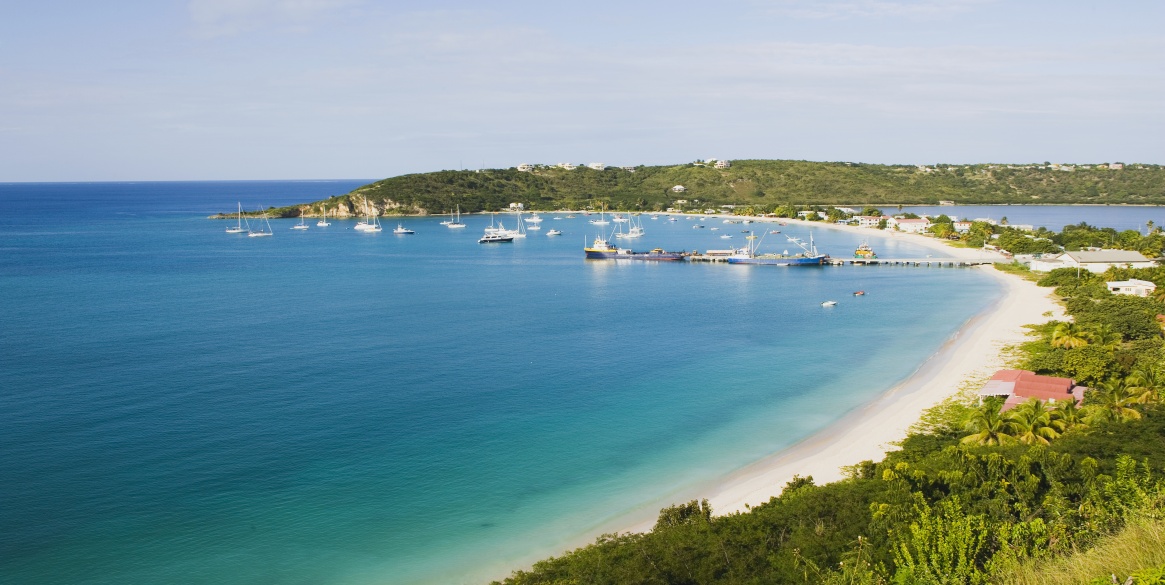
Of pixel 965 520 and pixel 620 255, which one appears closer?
pixel 965 520

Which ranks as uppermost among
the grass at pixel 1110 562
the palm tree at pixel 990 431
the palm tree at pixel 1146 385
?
the grass at pixel 1110 562

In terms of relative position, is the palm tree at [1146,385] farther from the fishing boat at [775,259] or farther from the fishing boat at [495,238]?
the fishing boat at [495,238]

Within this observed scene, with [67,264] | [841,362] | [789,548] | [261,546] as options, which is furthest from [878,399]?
[67,264]

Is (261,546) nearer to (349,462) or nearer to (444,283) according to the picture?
(349,462)

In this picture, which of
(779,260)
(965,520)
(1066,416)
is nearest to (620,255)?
(779,260)

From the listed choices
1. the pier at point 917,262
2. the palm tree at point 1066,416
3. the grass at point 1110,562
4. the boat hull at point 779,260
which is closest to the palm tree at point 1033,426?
the palm tree at point 1066,416

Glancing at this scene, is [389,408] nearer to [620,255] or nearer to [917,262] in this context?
[620,255]

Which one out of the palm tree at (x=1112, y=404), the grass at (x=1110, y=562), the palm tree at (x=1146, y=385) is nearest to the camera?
the grass at (x=1110, y=562)
